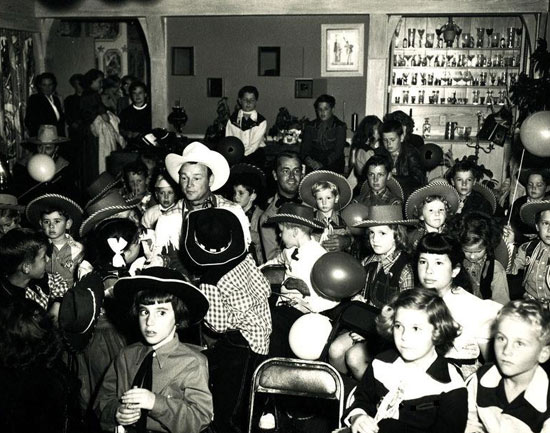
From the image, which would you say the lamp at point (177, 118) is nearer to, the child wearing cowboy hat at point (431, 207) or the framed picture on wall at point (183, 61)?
the framed picture on wall at point (183, 61)

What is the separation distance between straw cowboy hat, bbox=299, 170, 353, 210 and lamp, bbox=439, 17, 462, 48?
5987mm

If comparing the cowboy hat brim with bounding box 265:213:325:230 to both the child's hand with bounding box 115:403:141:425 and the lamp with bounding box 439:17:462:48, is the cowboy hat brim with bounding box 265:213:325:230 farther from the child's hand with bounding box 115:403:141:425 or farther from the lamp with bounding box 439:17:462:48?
the lamp with bounding box 439:17:462:48

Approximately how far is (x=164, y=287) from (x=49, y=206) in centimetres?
213

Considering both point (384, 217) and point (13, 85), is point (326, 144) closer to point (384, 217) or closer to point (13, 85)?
point (384, 217)

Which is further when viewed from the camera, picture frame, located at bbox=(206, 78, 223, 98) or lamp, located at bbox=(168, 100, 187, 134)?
picture frame, located at bbox=(206, 78, 223, 98)

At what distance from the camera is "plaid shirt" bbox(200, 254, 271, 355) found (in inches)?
150

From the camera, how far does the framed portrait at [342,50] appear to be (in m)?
10.6

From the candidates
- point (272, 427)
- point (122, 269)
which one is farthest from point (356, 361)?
point (122, 269)

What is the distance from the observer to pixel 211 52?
11.1m

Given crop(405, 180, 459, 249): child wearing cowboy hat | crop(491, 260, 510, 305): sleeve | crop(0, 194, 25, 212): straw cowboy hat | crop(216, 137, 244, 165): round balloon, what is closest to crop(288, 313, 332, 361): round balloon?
crop(405, 180, 459, 249): child wearing cowboy hat

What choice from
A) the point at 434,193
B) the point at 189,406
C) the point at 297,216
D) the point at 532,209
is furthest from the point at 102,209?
the point at 532,209

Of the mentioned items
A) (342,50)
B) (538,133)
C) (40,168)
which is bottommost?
(40,168)

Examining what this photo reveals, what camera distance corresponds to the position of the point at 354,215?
18.0ft

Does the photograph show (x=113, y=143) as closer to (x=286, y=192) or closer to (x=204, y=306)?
(x=286, y=192)
